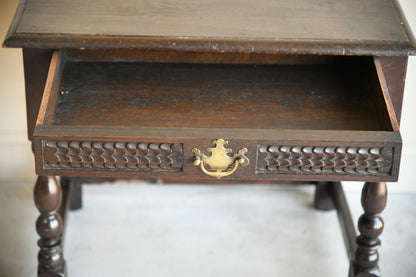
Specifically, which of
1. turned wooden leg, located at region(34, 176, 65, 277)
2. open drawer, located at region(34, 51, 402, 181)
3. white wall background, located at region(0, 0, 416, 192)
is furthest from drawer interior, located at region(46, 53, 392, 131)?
white wall background, located at region(0, 0, 416, 192)

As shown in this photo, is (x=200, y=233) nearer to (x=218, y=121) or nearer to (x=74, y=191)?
(x=74, y=191)

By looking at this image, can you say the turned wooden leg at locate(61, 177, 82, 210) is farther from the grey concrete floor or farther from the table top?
the table top

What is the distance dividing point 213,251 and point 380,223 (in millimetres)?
456

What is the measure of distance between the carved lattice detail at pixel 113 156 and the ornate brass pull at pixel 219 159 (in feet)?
0.12

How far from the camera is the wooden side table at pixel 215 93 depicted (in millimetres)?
1136

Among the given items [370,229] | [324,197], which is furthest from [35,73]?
[324,197]

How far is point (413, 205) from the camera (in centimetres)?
192

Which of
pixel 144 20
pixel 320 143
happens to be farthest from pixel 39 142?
pixel 320 143

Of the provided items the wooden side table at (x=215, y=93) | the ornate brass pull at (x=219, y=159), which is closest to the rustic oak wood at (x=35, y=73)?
the wooden side table at (x=215, y=93)

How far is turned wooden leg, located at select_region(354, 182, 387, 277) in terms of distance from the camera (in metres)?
1.38

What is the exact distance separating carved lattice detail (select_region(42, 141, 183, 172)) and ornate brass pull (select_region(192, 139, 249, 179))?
4cm

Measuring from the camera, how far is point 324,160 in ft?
3.78

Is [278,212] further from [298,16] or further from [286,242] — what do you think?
[298,16]

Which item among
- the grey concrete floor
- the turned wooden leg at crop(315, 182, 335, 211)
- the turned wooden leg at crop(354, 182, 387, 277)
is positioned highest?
the turned wooden leg at crop(354, 182, 387, 277)
